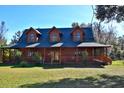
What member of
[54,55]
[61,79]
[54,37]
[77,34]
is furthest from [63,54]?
[61,79]

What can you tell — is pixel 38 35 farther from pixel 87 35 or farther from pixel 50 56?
pixel 87 35

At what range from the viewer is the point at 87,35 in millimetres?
31484

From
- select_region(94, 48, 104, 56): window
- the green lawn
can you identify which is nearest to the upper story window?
select_region(94, 48, 104, 56): window

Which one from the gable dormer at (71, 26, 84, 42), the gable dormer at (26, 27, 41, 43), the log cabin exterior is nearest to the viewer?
the log cabin exterior

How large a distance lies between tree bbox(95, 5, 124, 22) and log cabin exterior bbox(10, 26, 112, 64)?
8995mm

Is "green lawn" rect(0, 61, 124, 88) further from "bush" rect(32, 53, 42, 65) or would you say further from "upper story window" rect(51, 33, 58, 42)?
"upper story window" rect(51, 33, 58, 42)

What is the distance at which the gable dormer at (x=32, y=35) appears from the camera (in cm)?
3180

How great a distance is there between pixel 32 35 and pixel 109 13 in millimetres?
14123

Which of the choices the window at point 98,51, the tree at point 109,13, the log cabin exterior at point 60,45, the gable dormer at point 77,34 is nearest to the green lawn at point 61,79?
the tree at point 109,13

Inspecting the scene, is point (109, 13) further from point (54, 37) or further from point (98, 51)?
point (54, 37)

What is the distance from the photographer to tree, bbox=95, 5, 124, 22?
61.3 ft

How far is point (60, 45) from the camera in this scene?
29.6 meters

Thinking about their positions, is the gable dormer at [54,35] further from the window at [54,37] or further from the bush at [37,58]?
the bush at [37,58]
